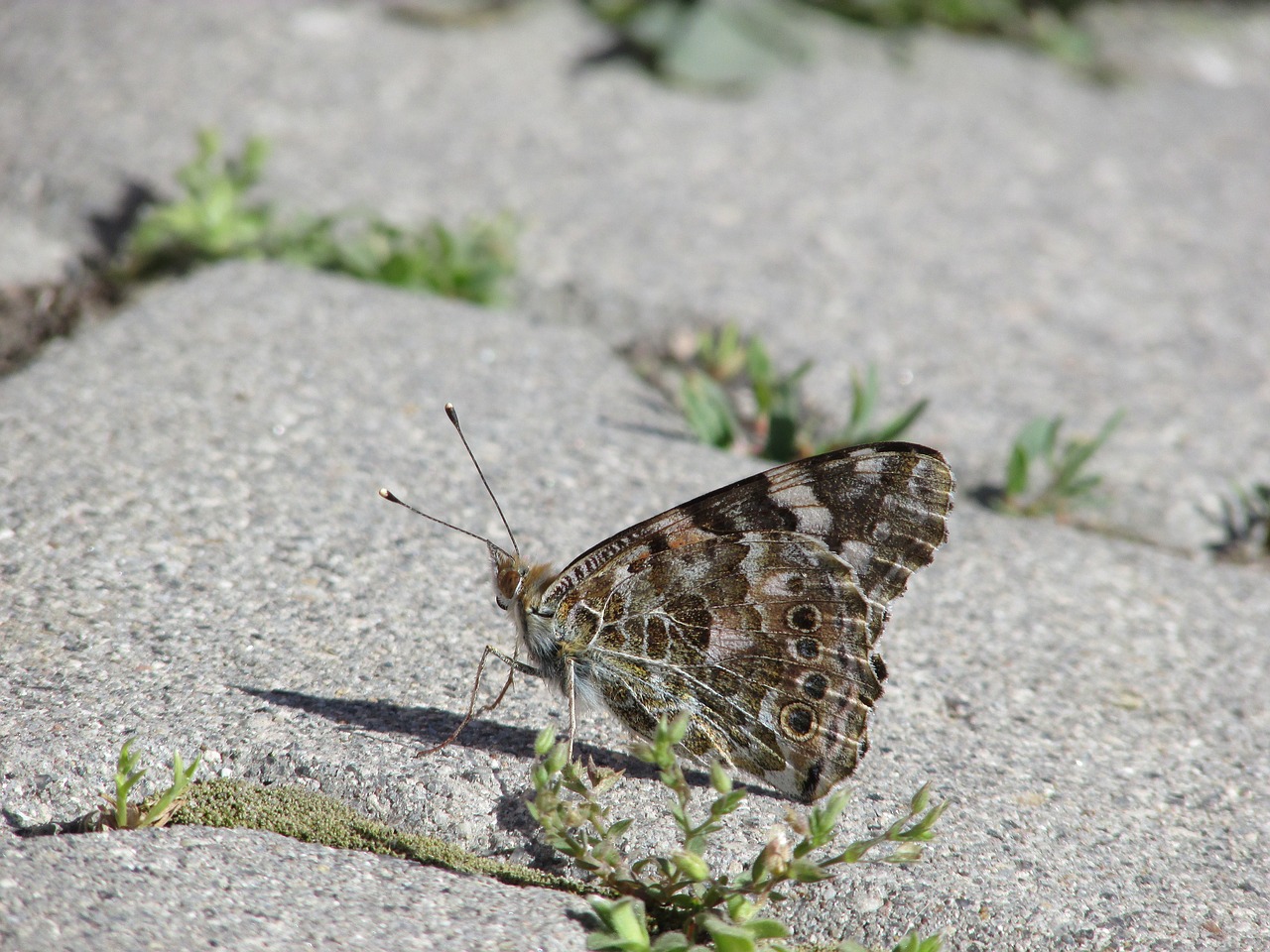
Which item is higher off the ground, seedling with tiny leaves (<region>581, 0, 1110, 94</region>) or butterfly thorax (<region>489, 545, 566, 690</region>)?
seedling with tiny leaves (<region>581, 0, 1110, 94</region>)

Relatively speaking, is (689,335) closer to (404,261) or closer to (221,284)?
(404,261)

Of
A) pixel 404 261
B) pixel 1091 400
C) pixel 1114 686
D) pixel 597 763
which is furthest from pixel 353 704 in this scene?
pixel 1091 400

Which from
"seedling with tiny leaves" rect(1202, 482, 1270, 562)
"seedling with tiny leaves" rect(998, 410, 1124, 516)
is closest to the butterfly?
"seedling with tiny leaves" rect(998, 410, 1124, 516)

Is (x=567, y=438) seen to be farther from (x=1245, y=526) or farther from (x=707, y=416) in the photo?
(x=1245, y=526)

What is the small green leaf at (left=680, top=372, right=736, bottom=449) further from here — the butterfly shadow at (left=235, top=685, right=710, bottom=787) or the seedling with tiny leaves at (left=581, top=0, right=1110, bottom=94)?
the seedling with tiny leaves at (left=581, top=0, right=1110, bottom=94)

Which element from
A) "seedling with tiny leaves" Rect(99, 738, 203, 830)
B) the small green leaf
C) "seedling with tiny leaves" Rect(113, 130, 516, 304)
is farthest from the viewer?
"seedling with tiny leaves" Rect(113, 130, 516, 304)

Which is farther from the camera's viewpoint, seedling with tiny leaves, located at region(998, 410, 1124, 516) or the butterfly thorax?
seedling with tiny leaves, located at region(998, 410, 1124, 516)

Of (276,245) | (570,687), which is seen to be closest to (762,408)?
(570,687)
